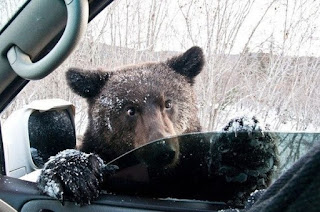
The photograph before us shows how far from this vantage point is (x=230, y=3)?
79.5 inches

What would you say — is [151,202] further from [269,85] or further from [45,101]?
[45,101]

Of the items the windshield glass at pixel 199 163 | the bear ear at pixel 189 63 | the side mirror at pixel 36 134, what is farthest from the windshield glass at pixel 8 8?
the bear ear at pixel 189 63

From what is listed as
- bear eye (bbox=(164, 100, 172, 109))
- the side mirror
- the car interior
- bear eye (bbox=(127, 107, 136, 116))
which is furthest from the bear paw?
bear eye (bbox=(164, 100, 172, 109))

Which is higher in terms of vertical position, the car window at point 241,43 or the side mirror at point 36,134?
the car window at point 241,43

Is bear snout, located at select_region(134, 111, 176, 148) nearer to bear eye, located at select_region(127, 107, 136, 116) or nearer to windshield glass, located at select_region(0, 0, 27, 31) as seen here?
bear eye, located at select_region(127, 107, 136, 116)

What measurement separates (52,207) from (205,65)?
3.43ft

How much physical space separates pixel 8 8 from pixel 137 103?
104 centimetres

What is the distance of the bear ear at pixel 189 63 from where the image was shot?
7.82ft

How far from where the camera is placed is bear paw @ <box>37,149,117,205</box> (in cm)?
175

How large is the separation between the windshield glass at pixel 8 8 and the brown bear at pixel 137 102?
24.3 inches

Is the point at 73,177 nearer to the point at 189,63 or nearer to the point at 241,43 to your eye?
the point at 241,43

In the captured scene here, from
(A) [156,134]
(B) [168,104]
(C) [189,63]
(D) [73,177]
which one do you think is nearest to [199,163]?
(D) [73,177]

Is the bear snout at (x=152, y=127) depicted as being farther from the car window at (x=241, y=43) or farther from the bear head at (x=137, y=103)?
the car window at (x=241, y=43)

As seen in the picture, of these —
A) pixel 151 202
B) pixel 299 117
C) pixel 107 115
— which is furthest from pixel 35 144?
pixel 299 117
